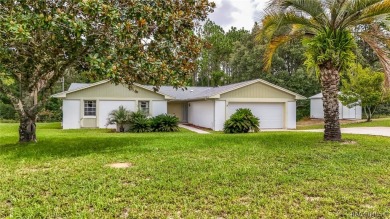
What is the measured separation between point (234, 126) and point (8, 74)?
1071 cm

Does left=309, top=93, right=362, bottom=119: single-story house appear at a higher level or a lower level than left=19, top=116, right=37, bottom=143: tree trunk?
higher

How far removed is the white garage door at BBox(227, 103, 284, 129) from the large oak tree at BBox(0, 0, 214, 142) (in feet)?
30.5

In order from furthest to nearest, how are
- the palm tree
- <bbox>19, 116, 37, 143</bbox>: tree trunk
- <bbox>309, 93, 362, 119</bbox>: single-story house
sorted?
<bbox>309, 93, 362, 119</bbox>: single-story house
<bbox>19, 116, 37, 143</bbox>: tree trunk
the palm tree

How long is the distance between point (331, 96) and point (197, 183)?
7.00 meters

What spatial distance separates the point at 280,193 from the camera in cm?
486

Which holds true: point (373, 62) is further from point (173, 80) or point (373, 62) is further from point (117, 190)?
point (117, 190)

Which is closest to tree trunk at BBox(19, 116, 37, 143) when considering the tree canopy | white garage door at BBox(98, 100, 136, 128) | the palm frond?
white garage door at BBox(98, 100, 136, 128)

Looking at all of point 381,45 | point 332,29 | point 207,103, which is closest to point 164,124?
point 207,103

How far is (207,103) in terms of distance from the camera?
2008cm

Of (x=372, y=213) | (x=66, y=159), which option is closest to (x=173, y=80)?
(x=66, y=159)

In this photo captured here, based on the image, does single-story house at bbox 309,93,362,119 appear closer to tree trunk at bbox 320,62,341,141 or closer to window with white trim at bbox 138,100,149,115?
window with white trim at bbox 138,100,149,115

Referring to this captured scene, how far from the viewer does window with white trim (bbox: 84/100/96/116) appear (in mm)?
19391

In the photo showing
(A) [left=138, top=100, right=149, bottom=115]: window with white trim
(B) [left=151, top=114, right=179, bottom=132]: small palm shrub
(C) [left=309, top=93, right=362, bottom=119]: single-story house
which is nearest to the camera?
(B) [left=151, top=114, right=179, bottom=132]: small palm shrub

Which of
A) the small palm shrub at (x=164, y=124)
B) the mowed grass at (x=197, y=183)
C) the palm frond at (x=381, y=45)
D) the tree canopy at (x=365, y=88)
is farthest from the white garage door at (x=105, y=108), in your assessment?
the tree canopy at (x=365, y=88)
